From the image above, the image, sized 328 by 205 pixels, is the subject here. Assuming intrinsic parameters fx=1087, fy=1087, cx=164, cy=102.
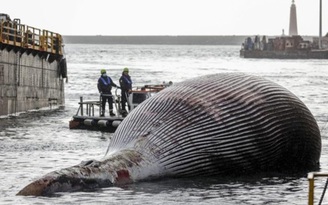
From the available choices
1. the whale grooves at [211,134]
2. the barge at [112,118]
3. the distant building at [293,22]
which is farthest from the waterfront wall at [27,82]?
the distant building at [293,22]

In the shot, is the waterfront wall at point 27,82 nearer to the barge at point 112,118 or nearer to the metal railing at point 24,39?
the metal railing at point 24,39

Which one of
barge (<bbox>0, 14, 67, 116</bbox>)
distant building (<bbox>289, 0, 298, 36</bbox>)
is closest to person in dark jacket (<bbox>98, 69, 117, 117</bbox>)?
barge (<bbox>0, 14, 67, 116</bbox>)

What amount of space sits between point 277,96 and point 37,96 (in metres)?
29.1

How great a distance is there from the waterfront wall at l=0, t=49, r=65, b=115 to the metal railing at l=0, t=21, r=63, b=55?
1.31 feet

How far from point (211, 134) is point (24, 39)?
28578 mm

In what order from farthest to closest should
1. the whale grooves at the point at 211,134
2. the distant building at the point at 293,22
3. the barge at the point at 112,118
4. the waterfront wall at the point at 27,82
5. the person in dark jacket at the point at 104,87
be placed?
1. the distant building at the point at 293,22
2. the waterfront wall at the point at 27,82
3. the person in dark jacket at the point at 104,87
4. the barge at the point at 112,118
5. the whale grooves at the point at 211,134

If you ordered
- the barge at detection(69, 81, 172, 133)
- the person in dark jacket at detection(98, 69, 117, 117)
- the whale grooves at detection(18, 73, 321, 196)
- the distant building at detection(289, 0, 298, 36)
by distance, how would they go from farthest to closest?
the distant building at detection(289, 0, 298, 36) → the person in dark jacket at detection(98, 69, 117, 117) → the barge at detection(69, 81, 172, 133) → the whale grooves at detection(18, 73, 321, 196)

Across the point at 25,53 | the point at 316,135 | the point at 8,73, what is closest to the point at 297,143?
the point at 316,135

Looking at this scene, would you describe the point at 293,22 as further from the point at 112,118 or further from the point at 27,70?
the point at 112,118

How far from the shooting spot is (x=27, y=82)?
4559 centimetres

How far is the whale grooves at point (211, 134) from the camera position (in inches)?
688

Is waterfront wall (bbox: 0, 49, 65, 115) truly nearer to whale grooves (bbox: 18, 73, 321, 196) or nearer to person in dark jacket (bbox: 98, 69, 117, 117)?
person in dark jacket (bbox: 98, 69, 117, 117)

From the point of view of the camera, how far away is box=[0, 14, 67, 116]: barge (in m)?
41.6

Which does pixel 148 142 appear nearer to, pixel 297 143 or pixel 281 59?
pixel 297 143
